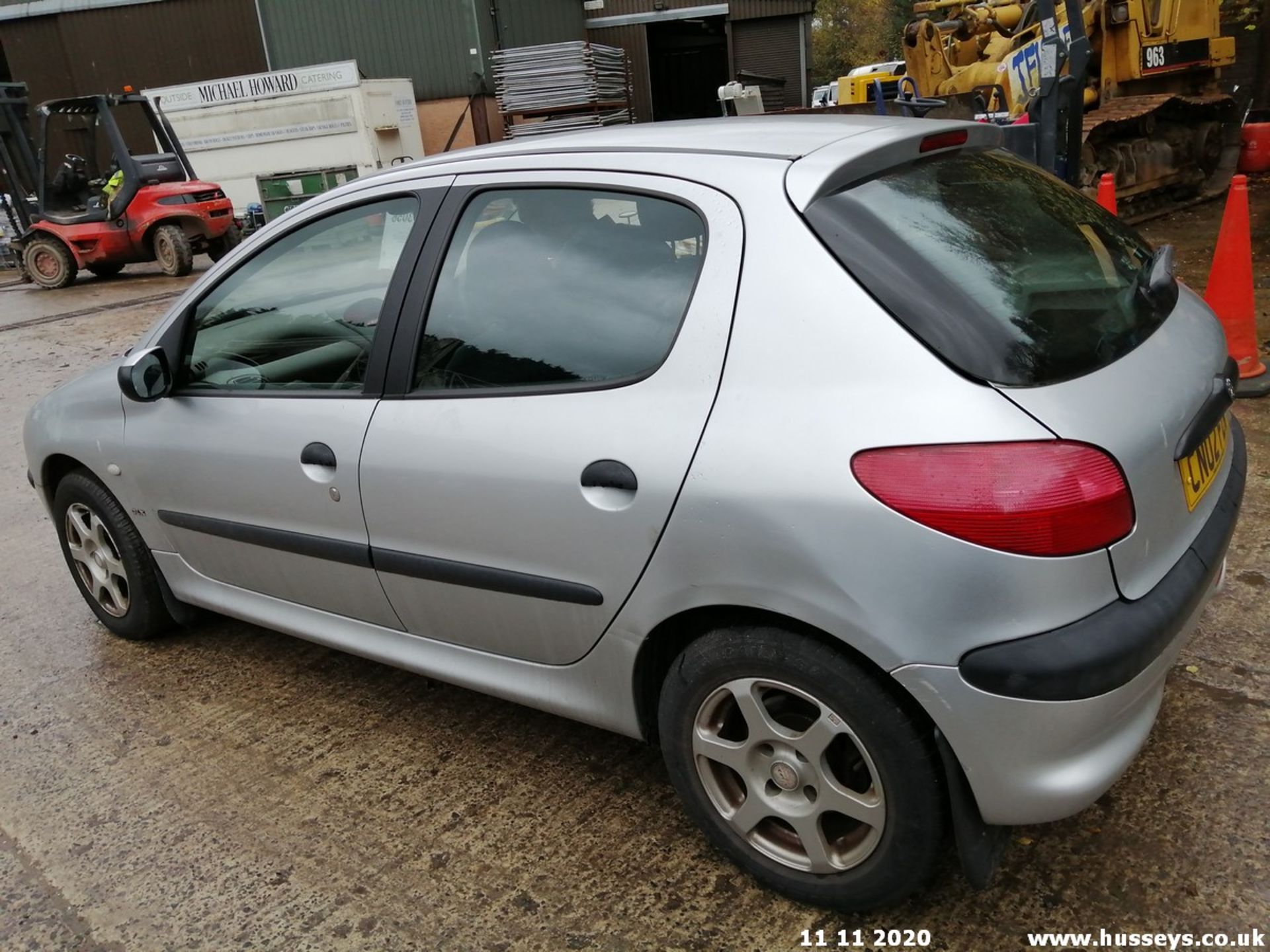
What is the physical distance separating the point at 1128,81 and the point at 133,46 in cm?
2086

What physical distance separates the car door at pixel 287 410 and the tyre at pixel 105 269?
13.8 m

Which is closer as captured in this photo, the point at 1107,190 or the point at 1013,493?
the point at 1013,493

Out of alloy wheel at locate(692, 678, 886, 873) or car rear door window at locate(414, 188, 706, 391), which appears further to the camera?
car rear door window at locate(414, 188, 706, 391)

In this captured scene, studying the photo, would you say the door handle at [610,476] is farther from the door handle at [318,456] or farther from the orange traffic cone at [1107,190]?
the orange traffic cone at [1107,190]

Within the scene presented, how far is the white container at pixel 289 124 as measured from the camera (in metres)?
17.2

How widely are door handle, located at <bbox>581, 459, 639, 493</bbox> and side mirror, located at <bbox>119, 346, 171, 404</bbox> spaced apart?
1648mm

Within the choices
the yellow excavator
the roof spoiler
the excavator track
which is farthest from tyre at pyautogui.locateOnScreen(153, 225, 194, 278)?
the roof spoiler

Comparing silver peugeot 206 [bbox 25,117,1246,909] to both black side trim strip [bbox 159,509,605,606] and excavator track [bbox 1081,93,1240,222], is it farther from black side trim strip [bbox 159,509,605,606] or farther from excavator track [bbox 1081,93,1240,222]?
excavator track [bbox 1081,93,1240,222]

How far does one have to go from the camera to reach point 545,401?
2.36m

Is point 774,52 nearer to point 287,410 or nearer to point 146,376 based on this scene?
point 146,376

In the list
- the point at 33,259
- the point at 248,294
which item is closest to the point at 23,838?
the point at 248,294

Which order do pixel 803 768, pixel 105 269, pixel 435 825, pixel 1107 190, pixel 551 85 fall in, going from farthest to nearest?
pixel 551 85 < pixel 105 269 < pixel 1107 190 < pixel 435 825 < pixel 803 768

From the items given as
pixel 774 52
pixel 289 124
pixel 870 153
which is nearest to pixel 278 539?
pixel 870 153

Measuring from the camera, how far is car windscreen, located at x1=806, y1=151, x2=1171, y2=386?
1934 millimetres
